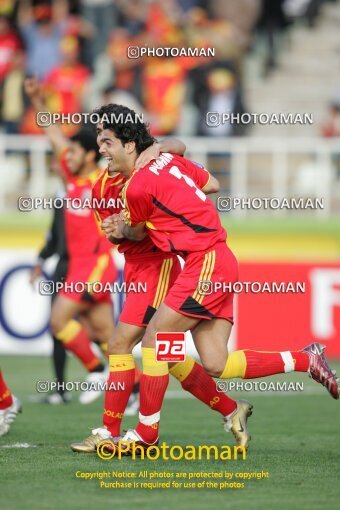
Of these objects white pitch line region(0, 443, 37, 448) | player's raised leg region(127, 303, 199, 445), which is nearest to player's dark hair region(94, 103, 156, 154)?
player's raised leg region(127, 303, 199, 445)

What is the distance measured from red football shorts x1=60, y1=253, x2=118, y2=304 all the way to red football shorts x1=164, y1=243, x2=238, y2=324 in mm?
3358

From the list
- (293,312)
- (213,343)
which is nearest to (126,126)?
(213,343)

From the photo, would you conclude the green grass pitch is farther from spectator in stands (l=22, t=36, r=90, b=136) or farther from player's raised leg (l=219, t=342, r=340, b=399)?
spectator in stands (l=22, t=36, r=90, b=136)

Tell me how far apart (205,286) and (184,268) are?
20cm

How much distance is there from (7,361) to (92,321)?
400 cm

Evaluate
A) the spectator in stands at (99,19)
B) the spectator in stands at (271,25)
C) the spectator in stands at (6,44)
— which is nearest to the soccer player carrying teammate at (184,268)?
the spectator in stands at (6,44)

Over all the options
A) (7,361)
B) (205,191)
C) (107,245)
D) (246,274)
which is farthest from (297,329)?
(205,191)

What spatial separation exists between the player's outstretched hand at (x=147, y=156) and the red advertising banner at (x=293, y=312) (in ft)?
24.1

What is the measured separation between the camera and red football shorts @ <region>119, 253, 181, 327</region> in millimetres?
8180

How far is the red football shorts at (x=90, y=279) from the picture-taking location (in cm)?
1125

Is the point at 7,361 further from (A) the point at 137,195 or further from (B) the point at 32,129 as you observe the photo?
(A) the point at 137,195

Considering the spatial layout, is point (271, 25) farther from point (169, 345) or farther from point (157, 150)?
point (169, 345)

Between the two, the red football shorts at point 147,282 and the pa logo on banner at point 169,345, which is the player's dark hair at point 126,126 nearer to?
the red football shorts at point 147,282

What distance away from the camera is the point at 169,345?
25.7 ft
